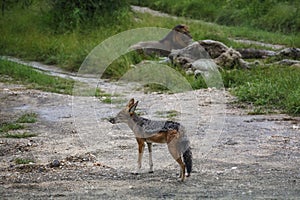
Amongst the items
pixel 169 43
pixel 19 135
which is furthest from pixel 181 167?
pixel 169 43

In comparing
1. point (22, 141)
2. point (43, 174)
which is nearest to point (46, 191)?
point (43, 174)

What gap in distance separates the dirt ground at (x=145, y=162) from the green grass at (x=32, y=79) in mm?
2110

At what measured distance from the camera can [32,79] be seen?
476 inches

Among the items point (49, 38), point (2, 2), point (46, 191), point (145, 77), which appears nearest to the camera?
point (46, 191)

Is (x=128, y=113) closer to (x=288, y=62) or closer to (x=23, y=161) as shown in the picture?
(x=23, y=161)

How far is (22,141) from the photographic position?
24.3 feet

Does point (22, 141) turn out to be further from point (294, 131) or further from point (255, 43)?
point (255, 43)

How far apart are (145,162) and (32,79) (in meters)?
6.36

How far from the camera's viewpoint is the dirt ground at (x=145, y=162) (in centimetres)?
524

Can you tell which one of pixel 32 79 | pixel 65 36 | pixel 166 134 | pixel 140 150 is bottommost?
pixel 32 79

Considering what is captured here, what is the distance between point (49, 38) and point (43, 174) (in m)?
10.9

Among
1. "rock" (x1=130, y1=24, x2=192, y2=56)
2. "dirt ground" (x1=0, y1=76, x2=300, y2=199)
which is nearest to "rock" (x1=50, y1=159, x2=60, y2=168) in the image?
"dirt ground" (x1=0, y1=76, x2=300, y2=199)

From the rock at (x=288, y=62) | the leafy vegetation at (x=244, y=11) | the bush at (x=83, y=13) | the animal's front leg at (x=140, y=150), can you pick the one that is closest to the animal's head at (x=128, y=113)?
Answer: the animal's front leg at (x=140, y=150)

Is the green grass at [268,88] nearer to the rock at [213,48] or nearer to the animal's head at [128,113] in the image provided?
the rock at [213,48]
